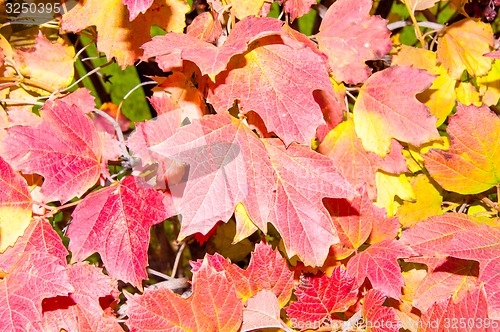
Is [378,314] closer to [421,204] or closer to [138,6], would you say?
[421,204]

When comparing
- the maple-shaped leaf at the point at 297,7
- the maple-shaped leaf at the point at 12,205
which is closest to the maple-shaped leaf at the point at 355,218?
the maple-shaped leaf at the point at 297,7

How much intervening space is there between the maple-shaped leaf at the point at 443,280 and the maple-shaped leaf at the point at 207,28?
13.8 inches

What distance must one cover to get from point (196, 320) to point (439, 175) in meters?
0.37

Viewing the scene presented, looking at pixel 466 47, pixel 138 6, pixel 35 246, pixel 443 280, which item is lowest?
pixel 443 280

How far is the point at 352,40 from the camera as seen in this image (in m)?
0.74

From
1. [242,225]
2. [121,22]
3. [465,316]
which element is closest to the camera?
[465,316]

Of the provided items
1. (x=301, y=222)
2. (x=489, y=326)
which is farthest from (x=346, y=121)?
(x=489, y=326)

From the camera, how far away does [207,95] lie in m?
0.69

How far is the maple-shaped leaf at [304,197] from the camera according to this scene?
0.63 meters

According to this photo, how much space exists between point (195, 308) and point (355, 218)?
232 millimetres

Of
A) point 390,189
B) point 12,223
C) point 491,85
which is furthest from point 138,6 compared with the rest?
point 491,85

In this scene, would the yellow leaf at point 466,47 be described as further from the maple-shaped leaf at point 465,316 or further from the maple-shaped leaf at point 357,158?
the maple-shaped leaf at point 465,316

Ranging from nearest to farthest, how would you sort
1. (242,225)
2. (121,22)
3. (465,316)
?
(465,316), (242,225), (121,22)

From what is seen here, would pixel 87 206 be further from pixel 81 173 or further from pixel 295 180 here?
pixel 295 180
